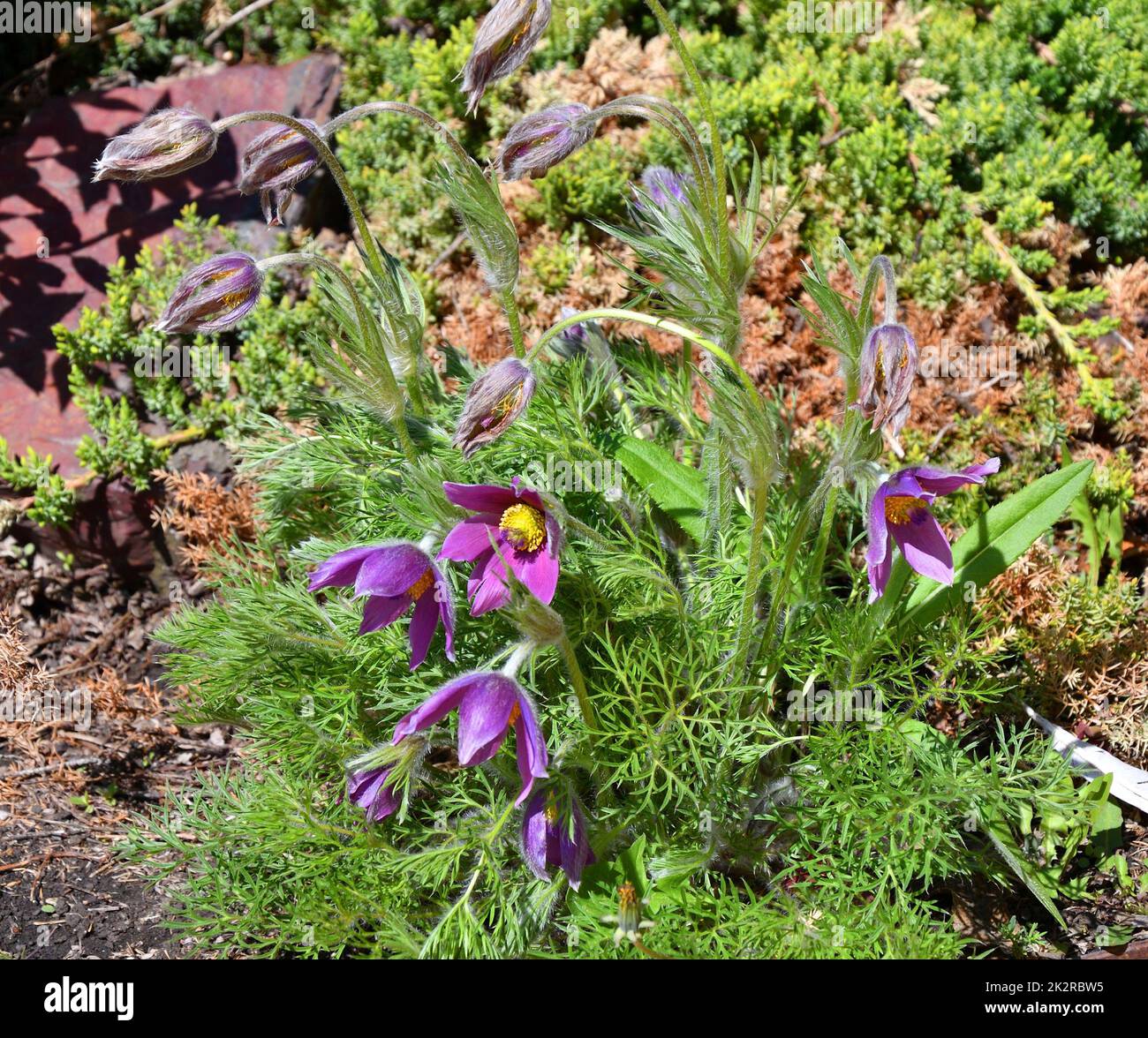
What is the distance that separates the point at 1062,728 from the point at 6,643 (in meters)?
2.60

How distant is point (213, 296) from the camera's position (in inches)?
75.0

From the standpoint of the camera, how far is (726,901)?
A: 194 centimetres

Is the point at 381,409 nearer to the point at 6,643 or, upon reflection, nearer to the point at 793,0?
the point at 6,643

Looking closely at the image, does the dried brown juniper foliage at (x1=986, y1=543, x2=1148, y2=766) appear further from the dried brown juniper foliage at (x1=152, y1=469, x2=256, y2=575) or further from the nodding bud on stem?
the dried brown juniper foliage at (x1=152, y1=469, x2=256, y2=575)

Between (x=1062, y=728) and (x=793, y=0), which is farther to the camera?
(x=793, y=0)

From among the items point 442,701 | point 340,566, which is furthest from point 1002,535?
point 340,566

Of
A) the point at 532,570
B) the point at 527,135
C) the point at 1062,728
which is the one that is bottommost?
the point at 1062,728

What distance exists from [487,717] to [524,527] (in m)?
0.33

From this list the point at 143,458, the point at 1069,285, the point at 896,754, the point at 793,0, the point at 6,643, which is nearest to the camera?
the point at 896,754

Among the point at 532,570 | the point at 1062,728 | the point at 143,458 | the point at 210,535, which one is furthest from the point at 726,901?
the point at 143,458

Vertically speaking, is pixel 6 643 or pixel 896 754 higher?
pixel 896 754

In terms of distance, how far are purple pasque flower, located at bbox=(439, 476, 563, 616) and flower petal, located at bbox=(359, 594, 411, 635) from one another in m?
0.14

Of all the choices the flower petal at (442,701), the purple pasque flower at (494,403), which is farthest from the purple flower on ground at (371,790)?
the purple pasque flower at (494,403)

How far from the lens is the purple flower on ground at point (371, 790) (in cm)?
182
